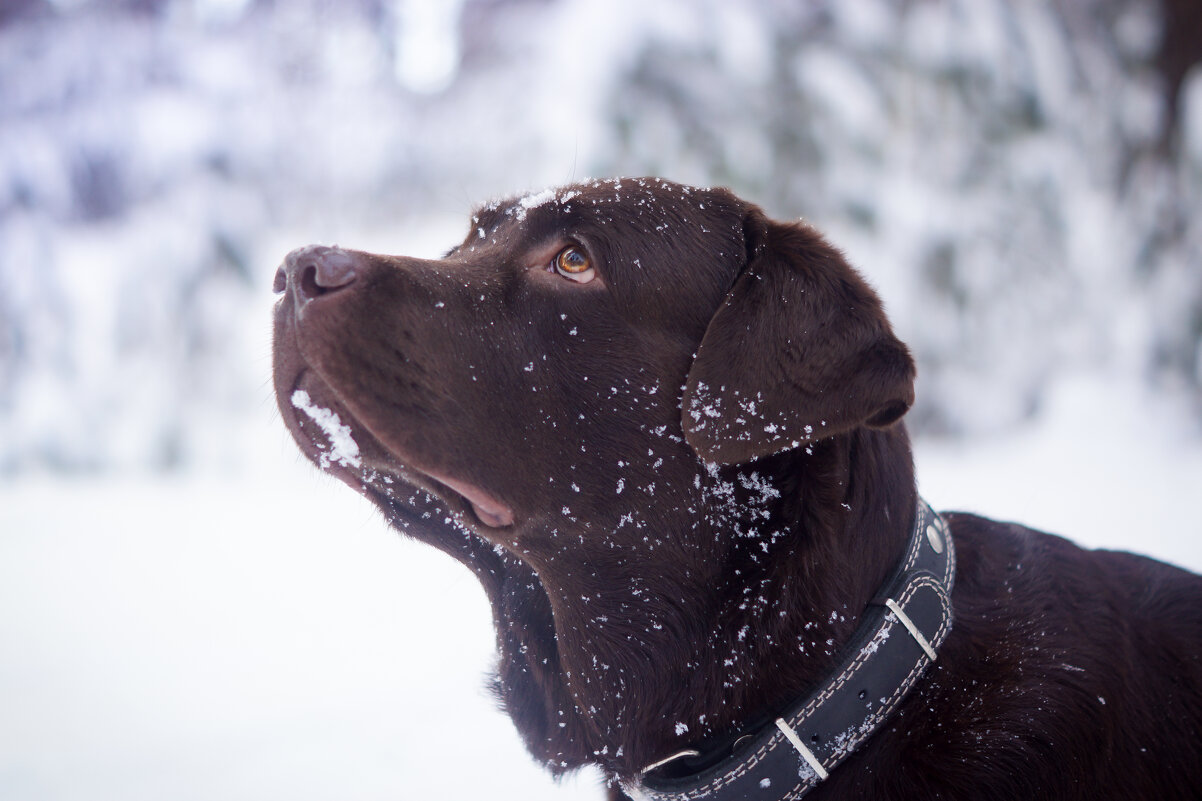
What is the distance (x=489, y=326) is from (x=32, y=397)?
6.87m

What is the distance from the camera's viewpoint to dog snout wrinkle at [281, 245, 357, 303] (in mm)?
1565

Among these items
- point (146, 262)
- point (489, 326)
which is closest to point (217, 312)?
point (146, 262)

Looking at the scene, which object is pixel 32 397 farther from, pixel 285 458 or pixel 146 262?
pixel 285 458

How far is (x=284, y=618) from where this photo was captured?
4.32 m

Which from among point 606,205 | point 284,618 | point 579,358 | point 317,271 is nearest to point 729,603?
→ point 579,358

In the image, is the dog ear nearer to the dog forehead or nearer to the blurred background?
the dog forehead

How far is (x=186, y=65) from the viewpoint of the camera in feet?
23.2

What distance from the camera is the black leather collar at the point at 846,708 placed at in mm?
1487

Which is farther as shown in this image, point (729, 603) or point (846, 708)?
point (729, 603)

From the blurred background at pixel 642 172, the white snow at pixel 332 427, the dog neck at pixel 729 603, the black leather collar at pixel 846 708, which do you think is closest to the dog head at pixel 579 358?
the white snow at pixel 332 427

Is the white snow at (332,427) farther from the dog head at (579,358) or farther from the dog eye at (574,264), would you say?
the dog eye at (574,264)

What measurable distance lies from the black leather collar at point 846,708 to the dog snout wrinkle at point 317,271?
50.1 inches

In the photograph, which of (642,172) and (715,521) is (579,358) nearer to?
(715,521)

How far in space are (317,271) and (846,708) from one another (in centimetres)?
140
